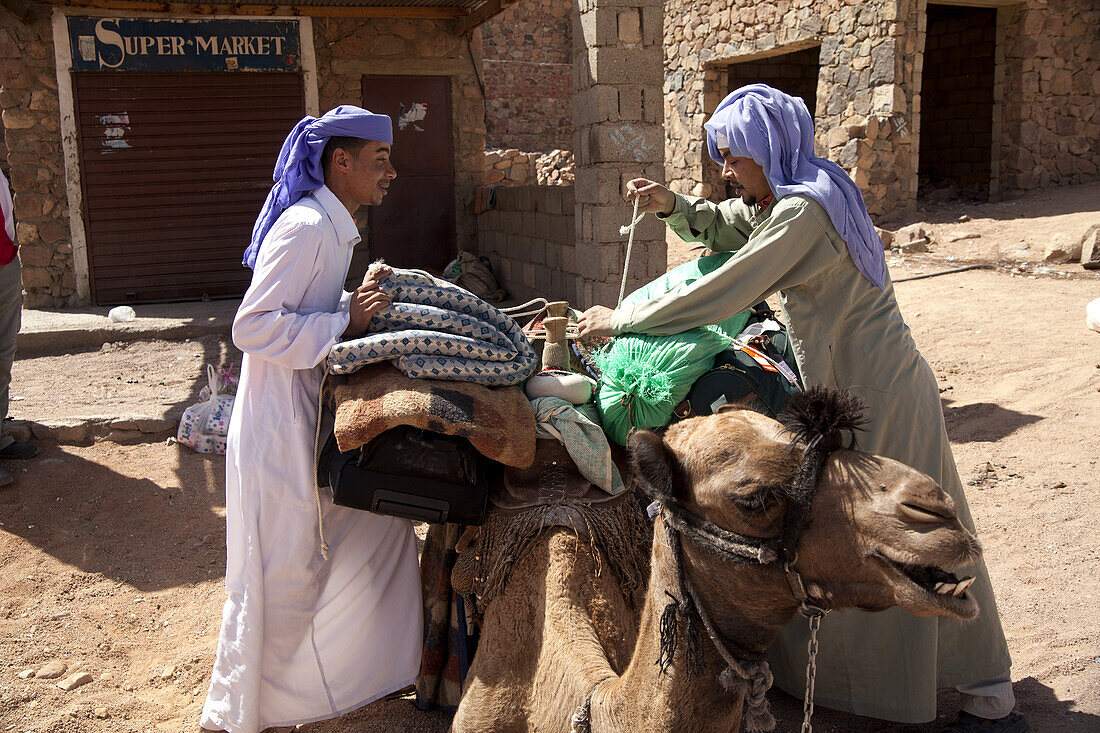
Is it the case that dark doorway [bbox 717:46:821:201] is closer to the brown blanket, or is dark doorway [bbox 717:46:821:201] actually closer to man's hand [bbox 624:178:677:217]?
man's hand [bbox 624:178:677:217]

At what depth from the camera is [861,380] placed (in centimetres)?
280

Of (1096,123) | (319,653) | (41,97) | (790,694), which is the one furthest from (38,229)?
(1096,123)

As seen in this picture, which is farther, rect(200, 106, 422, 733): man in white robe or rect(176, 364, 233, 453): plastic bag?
rect(176, 364, 233, 453): plastic bag

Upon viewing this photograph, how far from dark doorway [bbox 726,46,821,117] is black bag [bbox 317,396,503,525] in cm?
1529

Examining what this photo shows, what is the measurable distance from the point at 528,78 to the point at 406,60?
11846 mm

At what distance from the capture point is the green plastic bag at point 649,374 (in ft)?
8.66

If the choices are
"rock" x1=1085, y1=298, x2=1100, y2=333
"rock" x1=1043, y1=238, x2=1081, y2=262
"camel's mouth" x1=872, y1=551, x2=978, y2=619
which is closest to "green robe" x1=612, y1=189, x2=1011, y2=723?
"camel's mouth" x1=872, y1=551, x2=978, y2=619

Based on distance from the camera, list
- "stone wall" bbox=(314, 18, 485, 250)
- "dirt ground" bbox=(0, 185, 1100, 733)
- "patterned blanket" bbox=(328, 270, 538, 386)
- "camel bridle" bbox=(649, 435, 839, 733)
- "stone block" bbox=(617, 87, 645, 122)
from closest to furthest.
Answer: "camel bridle" bbox=(649, 435, 839, 733) → "patterned blanket" bbox=(328, 270, 538, 386) → "dirt ground" bbox=(0, 185, 1100, 733) → "stone block" bbox=(617, 87, 645, 122) → "stone wall" bbox=(314, 18, 485, 250)

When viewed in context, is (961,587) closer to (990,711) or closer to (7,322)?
(990,711)

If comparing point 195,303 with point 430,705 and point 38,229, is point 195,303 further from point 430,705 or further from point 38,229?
point 430,705

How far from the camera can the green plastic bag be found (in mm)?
2639

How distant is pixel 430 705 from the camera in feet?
10.2

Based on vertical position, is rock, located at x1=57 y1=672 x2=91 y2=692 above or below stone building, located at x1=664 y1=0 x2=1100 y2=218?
below

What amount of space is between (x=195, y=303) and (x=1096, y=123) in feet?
43.8
